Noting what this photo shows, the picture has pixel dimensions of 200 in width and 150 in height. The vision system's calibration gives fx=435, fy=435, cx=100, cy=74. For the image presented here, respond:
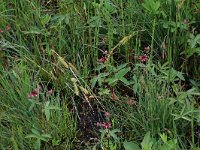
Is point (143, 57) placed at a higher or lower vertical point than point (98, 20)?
lower

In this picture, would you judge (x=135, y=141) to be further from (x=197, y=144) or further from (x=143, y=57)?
(x=143, y=57)

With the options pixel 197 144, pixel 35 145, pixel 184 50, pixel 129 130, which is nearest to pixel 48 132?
pixel 35 145

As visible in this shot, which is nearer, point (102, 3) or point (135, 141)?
point (135, 141)

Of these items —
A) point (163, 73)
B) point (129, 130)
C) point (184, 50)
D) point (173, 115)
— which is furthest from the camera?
point (184, 50)

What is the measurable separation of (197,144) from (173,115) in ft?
0.70

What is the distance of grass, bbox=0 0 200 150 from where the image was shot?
189 centimetres

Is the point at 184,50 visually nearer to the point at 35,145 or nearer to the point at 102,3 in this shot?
the point at 102,3

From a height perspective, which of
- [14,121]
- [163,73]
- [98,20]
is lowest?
[14,121]

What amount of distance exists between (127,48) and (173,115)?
1.81ft

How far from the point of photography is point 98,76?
6.73ft

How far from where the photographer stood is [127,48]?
7.36 feet

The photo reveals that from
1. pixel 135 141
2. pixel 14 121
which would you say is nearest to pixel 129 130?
pixel 135 141

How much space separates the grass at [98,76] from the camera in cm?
189

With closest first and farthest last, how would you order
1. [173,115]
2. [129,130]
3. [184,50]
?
[173,115], [129,130], [184,50]
